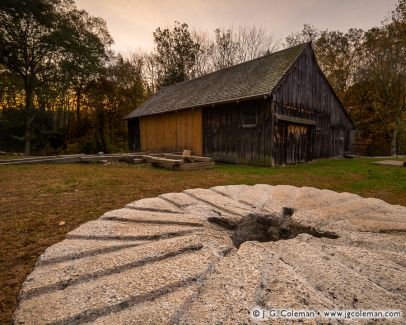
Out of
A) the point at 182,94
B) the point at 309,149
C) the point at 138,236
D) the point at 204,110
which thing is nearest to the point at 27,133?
the point at 182,94

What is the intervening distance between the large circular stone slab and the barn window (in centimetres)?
918

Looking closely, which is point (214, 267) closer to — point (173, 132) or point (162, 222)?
point (162, 222)

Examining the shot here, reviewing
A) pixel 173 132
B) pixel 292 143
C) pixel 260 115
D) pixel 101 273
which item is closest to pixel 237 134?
pixel 260 115

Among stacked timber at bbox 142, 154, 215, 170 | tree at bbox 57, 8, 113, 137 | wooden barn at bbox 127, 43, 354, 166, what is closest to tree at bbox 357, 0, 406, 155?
wooden barn at bbox 127, 43, 354, 166

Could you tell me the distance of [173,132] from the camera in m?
15.0

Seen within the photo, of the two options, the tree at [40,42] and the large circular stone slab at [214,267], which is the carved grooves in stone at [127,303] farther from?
the tree at [40,42]

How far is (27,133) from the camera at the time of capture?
18719mm

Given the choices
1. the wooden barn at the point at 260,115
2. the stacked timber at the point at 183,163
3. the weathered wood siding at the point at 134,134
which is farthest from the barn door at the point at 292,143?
the weathered wood siding at the point at 134,134

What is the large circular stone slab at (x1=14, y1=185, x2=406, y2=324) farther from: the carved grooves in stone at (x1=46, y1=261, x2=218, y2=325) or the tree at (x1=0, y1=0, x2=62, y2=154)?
the tree at (x1=0, y1=0, x2=62, y2=154)

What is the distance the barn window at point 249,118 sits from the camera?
11062mm

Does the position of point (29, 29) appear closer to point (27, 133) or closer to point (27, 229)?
point (27, 133)

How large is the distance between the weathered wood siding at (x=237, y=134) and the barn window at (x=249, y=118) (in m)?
0.11

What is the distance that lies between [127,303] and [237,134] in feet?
36.6

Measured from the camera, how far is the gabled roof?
11.0 metres
